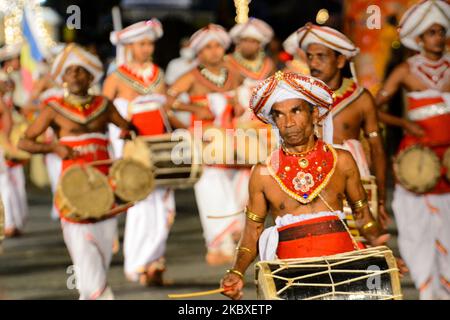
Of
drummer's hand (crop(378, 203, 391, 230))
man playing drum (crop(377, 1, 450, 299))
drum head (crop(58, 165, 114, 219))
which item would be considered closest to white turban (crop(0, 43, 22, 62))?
drum head (crop(58, 165, 114, 219))

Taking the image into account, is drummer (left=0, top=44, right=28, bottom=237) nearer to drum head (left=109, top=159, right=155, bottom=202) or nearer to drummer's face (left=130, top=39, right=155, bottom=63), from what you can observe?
drummer's face (left=130, top=39, right=155, bottom=63)

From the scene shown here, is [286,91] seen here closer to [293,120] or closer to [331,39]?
[293,120]

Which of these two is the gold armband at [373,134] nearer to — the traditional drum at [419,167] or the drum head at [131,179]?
the traditional drum at [419,167]

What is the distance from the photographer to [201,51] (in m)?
13.3

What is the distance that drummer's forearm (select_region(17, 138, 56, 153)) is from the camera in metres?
9.85

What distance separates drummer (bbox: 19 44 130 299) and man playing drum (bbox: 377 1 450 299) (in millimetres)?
2241

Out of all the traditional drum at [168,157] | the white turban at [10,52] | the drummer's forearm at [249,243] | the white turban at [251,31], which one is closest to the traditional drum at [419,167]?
the traditional drum at [168,157]

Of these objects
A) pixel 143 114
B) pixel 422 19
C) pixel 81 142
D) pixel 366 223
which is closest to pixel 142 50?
pixel 143 114

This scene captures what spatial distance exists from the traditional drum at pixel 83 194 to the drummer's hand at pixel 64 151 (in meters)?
0.12

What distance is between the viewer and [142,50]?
12.2m

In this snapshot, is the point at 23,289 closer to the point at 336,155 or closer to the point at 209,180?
the point at 209,180

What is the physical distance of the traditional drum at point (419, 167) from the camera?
9984 mm

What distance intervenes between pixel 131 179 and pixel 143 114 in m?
1.92

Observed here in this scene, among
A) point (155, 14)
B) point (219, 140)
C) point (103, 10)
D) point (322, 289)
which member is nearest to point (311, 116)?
point (322, 289)
